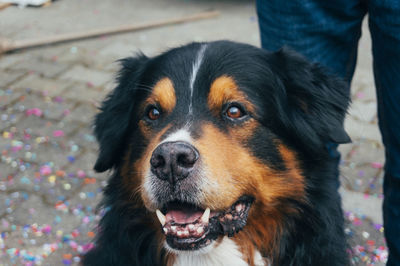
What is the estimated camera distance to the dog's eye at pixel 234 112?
93.1 inches

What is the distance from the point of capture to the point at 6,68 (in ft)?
19.2

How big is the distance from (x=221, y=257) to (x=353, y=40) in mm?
1323

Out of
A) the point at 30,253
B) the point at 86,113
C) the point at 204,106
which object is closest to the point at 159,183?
the point at 204,106

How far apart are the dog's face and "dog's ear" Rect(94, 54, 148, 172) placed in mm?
11

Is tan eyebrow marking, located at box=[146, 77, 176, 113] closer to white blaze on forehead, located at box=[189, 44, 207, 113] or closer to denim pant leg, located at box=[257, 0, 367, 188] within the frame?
white blaze on forehead, located at box=[189, 44, 207, 113]

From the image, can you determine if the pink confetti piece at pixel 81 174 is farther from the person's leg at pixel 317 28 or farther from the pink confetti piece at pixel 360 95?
the pink confetti piece at pixel 360 95

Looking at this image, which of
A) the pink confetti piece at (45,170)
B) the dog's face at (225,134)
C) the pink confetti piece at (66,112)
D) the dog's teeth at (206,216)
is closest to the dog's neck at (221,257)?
the dog's face at (225,134)

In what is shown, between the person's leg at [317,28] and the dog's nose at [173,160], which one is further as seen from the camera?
the person's leg at [317,28]

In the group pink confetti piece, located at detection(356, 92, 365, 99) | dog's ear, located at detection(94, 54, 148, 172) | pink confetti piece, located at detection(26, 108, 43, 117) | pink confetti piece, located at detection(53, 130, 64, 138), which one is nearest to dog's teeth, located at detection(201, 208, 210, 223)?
dog's ear, located at detection(94, 54, 148, 172)

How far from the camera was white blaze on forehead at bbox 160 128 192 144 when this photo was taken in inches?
83.1

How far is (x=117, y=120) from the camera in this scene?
8.77 ft

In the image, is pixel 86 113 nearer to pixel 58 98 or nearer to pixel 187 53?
pixel 58 98

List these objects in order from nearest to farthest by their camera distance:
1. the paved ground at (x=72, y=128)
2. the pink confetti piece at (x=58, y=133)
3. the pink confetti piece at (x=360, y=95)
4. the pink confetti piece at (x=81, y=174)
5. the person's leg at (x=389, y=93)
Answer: the person's leg at (x=389, y=93), the paved ground at (x=72, y=128), the pink confetti piece at (x=81, y=174), the pink confetti piece at (x=58, y=133), the pink confetti piece at (x=360, y=95)

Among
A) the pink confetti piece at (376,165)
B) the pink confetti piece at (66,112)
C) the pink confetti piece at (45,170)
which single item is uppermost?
the pink confetti piece at (45,170)
